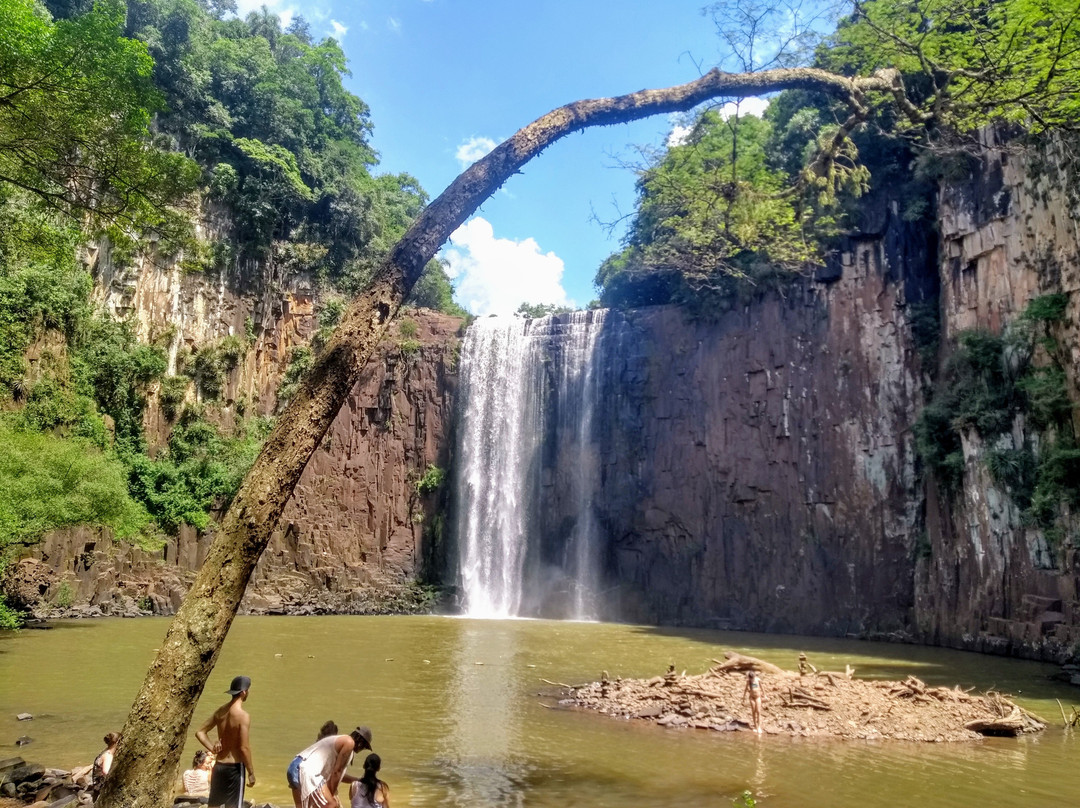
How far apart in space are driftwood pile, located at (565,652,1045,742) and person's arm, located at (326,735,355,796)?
5668 mm

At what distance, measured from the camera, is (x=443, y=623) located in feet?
86.1

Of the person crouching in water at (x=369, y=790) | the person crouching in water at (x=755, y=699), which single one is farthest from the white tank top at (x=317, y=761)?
the person crouching in water at (x=755, y=699)

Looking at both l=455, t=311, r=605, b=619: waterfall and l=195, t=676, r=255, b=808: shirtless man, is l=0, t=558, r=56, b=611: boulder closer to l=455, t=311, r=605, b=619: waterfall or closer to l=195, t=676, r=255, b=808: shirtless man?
l=455, t=311, r=605, b=619: waterfall

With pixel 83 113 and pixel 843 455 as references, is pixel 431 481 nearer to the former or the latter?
pixel 843 455

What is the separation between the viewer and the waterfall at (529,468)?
102 feet

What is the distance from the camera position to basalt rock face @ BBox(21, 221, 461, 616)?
3048cm

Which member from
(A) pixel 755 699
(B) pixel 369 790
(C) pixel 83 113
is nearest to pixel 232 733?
(B) pixel 369 790

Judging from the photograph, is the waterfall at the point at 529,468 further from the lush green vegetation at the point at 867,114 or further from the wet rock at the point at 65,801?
the wet rock at the point at 65,801

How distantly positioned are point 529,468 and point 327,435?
26.1 feet

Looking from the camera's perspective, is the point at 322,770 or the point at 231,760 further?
the point at 231,760

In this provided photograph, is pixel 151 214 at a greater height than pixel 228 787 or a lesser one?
greater

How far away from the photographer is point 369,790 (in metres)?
5.36

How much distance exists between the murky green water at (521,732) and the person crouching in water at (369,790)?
4.25 feet

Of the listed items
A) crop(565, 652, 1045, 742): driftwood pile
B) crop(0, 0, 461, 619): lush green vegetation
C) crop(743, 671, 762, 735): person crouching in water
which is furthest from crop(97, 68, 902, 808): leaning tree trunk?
crop(565, 652, 1045, 742): driftwood pile
